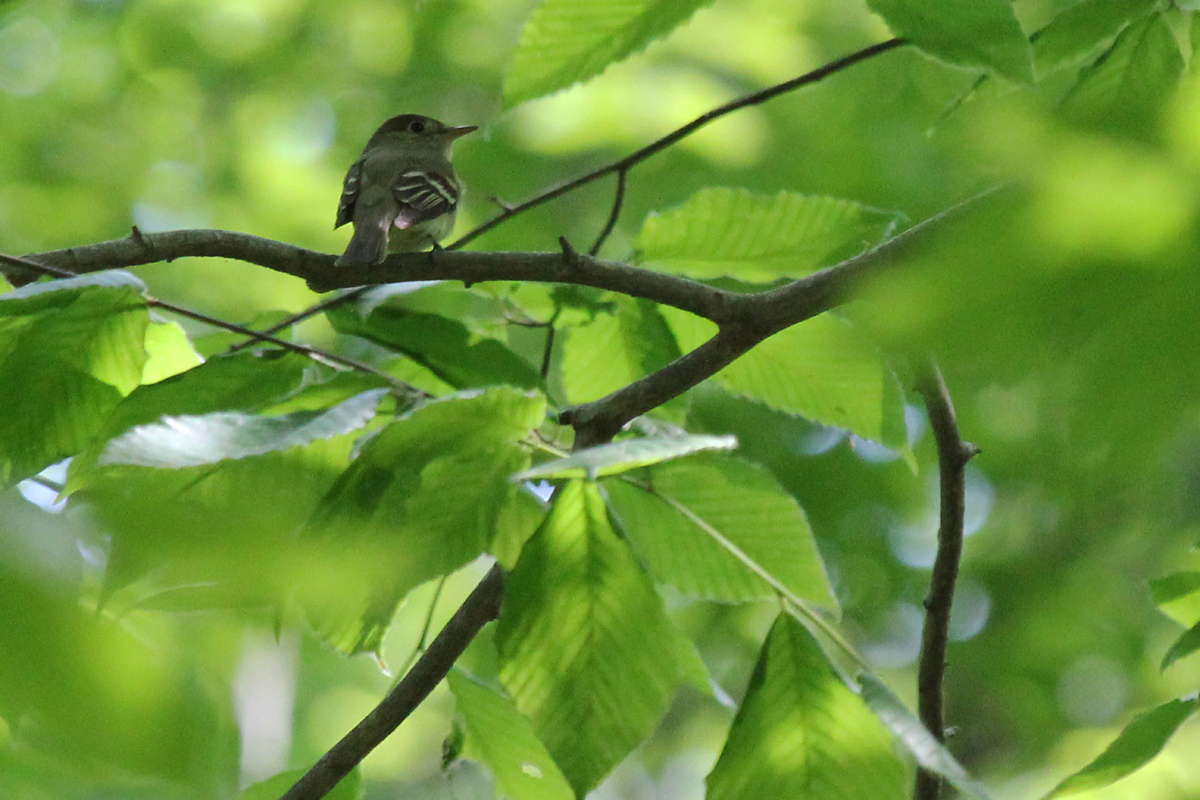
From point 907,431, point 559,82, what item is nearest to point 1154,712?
point 907,431

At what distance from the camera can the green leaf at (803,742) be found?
1.38 metres

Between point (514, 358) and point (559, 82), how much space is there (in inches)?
16.8

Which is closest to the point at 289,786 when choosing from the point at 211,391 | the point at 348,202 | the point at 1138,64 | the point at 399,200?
the point at 211,391

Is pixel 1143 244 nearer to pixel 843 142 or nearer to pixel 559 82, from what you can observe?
pixel 559 82

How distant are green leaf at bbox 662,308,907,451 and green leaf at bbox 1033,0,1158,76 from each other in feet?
1.76

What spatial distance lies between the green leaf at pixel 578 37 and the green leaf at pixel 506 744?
36.2 inches

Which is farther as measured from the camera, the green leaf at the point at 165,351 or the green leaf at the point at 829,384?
the green leaf at the point at 829,384

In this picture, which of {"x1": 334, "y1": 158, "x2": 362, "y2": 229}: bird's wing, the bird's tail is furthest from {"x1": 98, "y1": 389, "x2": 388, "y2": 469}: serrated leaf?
{"x1": 334, "y1": 158, "x2": 362, "y2": 229}: bird's wing

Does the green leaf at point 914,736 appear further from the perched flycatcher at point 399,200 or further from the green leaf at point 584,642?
the perched flycatcher at point 399,200

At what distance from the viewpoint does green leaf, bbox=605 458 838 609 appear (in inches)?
65.1

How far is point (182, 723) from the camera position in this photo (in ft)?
1.68

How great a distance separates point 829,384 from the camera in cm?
200

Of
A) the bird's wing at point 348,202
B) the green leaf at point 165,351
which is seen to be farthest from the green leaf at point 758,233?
the bird's wing at point 348,202

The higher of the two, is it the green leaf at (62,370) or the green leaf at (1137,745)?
the green leaf at (62,370)
